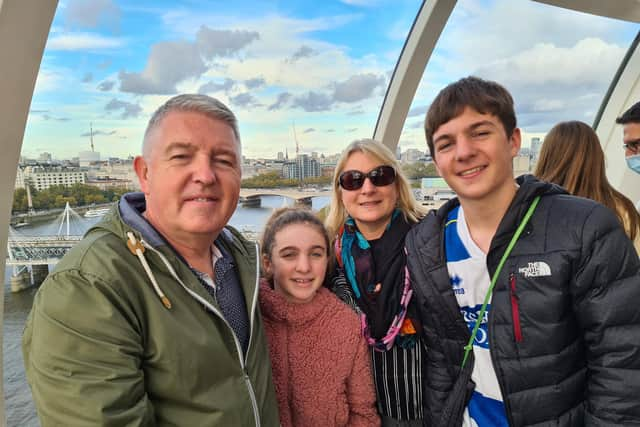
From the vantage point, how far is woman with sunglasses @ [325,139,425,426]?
55.2 inches

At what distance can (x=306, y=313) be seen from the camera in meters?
1.39

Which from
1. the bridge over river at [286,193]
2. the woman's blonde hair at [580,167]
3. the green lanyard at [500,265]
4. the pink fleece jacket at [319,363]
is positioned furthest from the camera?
the bridge over river at [286,193]

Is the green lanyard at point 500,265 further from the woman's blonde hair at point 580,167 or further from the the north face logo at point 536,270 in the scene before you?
the woman's blonde hair at point 580,167

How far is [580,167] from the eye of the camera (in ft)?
6.53

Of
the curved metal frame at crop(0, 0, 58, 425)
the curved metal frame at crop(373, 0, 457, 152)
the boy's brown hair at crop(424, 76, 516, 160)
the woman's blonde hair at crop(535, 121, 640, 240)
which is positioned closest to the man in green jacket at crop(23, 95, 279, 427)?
the boy's brown hair at crop(424, 76, 516, 160)

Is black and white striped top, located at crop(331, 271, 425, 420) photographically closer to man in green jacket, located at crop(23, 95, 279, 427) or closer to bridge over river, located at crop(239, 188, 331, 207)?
man in green jacket, located at crop(23, 95, 279, 427)

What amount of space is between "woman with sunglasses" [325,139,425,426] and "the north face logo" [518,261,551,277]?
41 centimetres

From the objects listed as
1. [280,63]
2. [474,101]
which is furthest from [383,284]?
[280,63]

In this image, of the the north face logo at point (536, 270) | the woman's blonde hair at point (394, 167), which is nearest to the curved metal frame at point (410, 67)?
the woman's blonde hair at point (394, 167)

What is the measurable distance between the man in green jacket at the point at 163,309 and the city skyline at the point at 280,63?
0.21 m

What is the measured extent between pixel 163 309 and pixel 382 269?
833 mm

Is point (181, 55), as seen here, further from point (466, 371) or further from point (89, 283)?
point (466, 371)

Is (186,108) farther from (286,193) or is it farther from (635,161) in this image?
(635,161)

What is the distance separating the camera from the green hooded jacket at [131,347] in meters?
0.79
